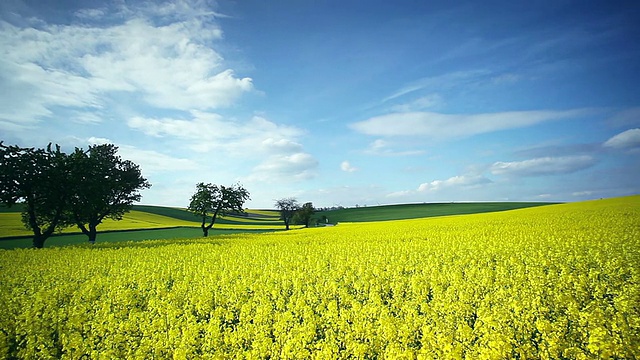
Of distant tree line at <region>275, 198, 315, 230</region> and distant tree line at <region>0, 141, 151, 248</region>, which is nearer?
distant tree line at <region>0, 141, 151, 248</region>

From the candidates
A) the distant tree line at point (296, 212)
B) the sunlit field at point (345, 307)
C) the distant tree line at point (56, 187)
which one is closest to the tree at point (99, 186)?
the distant tree line at point (56, 187)

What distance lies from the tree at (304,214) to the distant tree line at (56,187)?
152ft

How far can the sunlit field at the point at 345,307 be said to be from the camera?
5891 mm

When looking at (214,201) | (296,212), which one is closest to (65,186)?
(214,201)

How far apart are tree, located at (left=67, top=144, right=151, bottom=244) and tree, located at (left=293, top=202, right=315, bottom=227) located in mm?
42373

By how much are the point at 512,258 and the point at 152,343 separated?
13.3 meters

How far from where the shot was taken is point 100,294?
38.7ft

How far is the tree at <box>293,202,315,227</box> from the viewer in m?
81.1

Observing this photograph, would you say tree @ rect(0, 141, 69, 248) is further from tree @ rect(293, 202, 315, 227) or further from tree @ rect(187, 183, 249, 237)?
tree @ rect(293, 202, 315, 227)

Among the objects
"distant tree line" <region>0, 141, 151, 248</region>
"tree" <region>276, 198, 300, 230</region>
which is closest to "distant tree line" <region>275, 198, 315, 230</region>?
"tree" <region>276, 198, 300, 230</region>

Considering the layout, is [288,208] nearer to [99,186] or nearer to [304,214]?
[304,214]

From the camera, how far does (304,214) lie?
266 ft

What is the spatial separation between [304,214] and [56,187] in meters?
55.3

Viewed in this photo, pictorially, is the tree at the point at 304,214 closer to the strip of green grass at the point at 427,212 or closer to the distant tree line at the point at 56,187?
the strip of green grass at the point at 427,212
